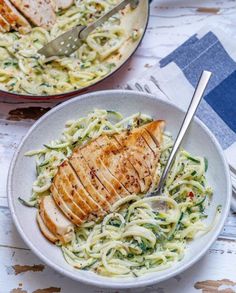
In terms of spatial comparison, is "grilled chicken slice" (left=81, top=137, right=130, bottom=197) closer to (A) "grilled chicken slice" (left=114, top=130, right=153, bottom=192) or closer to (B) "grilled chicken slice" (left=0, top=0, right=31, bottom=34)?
(A) "grilled chicken slice" (left=114, top=130, right=153, bottom=192)

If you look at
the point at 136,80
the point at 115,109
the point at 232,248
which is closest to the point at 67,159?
the point at 115,109

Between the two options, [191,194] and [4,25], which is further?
[4,25]

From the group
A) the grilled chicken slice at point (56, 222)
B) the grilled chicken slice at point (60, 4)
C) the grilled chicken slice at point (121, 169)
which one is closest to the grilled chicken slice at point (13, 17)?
the grilled chicken slice at point (60, 4)

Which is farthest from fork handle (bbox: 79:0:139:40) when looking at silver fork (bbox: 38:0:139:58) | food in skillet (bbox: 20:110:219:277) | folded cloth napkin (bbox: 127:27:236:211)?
food in skillet (bbox: 20:110:219:277)

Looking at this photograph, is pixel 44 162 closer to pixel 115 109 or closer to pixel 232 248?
pixel 115 109

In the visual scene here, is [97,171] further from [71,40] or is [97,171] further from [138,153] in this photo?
[71,40]

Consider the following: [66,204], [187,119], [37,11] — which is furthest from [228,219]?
[37,11]
